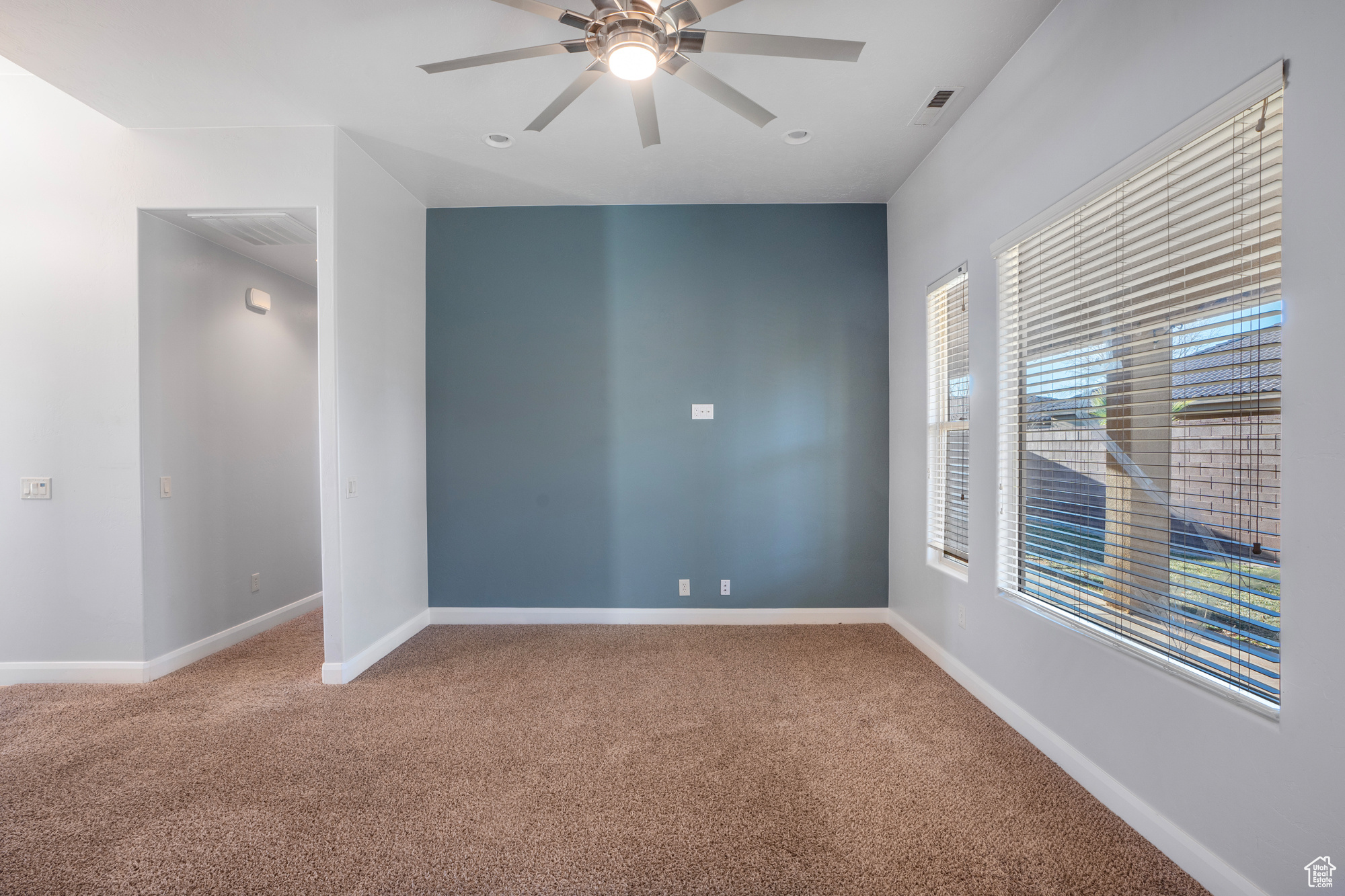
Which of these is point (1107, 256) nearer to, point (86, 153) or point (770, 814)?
point (770, 814)

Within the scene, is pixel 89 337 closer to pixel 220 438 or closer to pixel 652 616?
pixel 220 438

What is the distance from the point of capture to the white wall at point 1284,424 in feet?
4.07

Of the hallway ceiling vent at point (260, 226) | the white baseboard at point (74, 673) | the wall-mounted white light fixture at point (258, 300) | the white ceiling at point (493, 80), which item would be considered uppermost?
the white ceiling at point (493, 80)

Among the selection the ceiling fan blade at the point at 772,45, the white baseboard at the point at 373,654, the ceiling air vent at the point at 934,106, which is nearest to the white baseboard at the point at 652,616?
the white baseboard at the point at 373,654

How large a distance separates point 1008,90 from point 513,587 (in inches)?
151

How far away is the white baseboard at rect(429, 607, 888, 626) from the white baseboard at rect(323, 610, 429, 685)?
0.17 meters

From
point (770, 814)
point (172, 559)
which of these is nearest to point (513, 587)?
point (172, 559)

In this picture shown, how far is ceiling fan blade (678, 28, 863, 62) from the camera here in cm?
172

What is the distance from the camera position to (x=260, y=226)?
3.11 m

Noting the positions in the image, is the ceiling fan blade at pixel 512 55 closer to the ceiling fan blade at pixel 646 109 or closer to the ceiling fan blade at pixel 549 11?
the ceiling fan blade at pixel 549 11

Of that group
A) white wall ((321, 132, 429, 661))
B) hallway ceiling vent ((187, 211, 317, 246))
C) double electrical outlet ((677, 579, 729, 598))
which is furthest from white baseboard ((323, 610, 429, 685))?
hallway ceiling vent ((187, 211, 317, 246))

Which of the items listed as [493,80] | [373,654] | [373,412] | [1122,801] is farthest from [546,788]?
[493,80]

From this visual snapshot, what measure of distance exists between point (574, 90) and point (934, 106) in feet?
5.66
